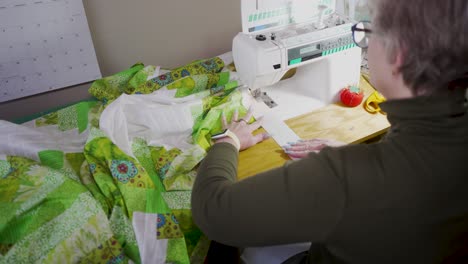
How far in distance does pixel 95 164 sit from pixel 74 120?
0.37 meters

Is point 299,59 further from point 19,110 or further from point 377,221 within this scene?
point 19,110

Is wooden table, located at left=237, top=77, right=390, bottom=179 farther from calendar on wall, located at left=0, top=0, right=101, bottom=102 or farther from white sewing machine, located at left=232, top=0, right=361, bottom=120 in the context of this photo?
calendar on wall, located at left=0, top=0, right=101, bottom=102

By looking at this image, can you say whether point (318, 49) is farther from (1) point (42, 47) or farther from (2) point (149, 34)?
(1) point (42, 47)

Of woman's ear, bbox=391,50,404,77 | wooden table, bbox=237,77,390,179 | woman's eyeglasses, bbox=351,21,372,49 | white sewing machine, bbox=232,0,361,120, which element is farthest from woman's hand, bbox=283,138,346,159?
woman's ear, bbox=391,50,404,77

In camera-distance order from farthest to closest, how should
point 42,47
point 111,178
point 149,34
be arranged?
point 149,34
point 42,47
point 111,178

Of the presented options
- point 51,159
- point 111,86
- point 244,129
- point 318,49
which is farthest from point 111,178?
point 318,49

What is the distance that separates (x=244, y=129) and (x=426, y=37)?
0.70 metres

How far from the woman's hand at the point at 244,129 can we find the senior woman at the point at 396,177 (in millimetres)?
500

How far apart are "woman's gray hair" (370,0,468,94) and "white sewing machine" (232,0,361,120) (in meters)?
0.56

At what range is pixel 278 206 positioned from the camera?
687mm

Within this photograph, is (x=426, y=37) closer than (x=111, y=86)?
Yes

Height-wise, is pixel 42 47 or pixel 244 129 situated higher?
pixel 42 47

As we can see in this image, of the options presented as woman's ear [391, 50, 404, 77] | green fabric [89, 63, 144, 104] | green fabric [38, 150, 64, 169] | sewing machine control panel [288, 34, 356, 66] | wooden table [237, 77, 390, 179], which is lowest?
wooden table [237, 77, 390, 179]

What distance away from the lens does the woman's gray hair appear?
613mm
